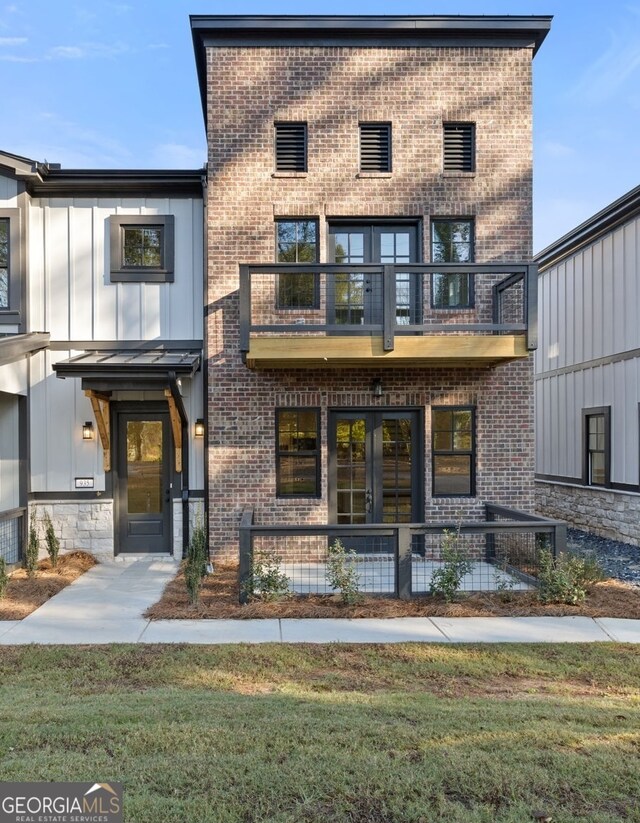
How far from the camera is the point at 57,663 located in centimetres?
514

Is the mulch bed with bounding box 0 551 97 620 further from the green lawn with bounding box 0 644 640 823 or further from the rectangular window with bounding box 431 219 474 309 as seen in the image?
the rectangular window with bounding box 431 219 474 309

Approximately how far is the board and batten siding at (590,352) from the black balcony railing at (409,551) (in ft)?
12.8

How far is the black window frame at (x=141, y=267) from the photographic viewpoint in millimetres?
9320

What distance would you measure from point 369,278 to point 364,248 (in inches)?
27.1

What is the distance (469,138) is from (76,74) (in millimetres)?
22666

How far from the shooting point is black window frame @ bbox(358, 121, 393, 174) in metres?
9.34

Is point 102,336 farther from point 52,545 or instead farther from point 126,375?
point 52,545

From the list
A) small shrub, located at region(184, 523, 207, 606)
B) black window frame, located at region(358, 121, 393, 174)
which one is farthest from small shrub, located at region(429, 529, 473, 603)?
black window frame, located at region(358, 121, 393, 174)

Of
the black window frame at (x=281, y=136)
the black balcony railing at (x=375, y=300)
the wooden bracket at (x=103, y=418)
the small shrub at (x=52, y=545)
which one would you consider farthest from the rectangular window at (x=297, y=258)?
the small shrub at (x=52, y=545)

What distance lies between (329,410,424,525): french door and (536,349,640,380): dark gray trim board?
4.59 meters

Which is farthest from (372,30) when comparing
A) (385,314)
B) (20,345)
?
(20,345)

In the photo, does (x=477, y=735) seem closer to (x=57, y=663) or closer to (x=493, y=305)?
(x=57, y=663)

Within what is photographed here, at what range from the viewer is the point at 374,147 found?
942 cm

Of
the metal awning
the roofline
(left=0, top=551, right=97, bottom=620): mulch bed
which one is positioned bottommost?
(left=0, top=551, right=97, bottom=620): mulch bed
